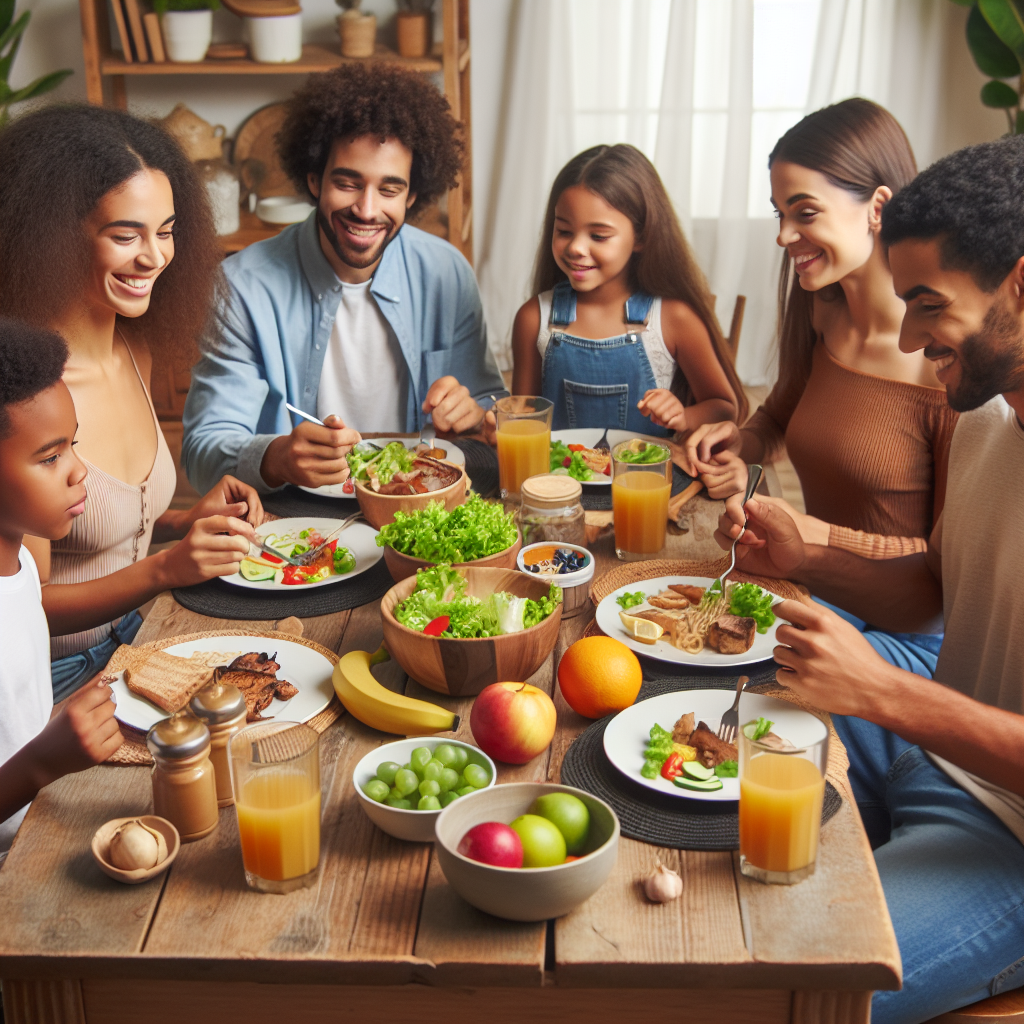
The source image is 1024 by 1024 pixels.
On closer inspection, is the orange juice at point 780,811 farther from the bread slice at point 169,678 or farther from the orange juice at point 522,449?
the orange juice at point 522,449

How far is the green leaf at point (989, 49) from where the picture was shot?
428 centimetres

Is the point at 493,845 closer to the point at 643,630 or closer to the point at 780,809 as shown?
the point at 780,809

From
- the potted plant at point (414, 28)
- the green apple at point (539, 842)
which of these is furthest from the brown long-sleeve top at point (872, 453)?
the potted plant at point (414, 28)

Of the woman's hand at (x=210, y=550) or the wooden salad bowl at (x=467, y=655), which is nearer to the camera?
the wooden salad bowl at (x=467, y=655)

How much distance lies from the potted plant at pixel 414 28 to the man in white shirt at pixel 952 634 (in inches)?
120

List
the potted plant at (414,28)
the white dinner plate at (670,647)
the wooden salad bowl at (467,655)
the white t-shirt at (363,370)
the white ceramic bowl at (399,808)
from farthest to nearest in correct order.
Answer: the potted plant at (414,28), the white t-shirt at (363,370), the white dinner plate at (670,647), the wooden salad bowl at (467,655), the white ceramic bowl at (399,808)

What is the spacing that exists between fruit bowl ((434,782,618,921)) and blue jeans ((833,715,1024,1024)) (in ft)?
1.48

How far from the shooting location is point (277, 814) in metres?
1.06

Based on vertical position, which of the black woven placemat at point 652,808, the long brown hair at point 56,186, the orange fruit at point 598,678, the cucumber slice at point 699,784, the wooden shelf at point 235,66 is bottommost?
the black woven placemat at point 652,808

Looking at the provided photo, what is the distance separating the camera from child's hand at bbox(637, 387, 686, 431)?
7.40ft

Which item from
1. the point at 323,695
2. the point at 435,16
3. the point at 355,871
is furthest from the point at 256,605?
the point at 435,16

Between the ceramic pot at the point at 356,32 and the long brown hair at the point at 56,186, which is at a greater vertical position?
the ceramic pot at the point at 356,32

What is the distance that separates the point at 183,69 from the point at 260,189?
61 cm

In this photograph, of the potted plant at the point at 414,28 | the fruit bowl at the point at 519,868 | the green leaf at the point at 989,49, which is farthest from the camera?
the green leaf at the point at 989,49
